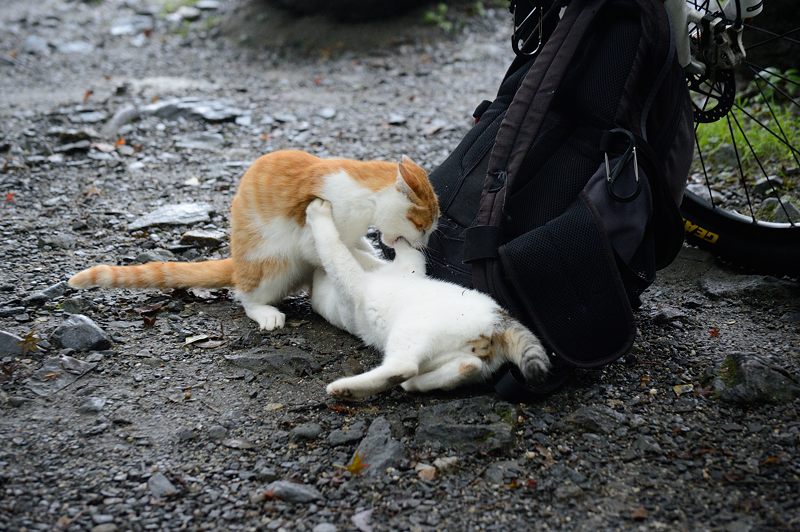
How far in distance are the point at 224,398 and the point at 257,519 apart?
72 cm

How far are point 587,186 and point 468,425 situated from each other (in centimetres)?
99

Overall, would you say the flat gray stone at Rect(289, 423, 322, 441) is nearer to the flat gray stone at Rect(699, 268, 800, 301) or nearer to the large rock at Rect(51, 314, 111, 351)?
the large rock at Rect(51, 314, 111, 351)

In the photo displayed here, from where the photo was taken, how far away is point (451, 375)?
2742 millimetres

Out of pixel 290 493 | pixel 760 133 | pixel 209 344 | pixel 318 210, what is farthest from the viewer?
pixel 760 133

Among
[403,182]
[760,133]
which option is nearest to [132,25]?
[403,182]

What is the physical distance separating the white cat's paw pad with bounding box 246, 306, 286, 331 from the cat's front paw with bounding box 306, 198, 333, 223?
464 mm

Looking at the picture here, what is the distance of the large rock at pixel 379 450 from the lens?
7.98 ft

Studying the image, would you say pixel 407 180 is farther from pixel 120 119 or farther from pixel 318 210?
pixel 120 119

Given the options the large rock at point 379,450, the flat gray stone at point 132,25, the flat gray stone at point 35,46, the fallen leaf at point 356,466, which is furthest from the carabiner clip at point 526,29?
the flat gray stone at point 132,25

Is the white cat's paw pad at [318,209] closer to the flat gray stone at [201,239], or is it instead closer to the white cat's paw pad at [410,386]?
the white cat's paw pad at [410,386]

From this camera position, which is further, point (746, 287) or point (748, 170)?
point (748, 170)

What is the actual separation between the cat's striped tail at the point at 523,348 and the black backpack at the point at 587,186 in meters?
0.06

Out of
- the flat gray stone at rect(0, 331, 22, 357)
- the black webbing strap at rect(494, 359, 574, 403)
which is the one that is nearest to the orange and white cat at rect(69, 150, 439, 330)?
the flat gray stone at rect(0, 331, 22, 357)

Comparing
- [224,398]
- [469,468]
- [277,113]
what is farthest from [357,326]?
[277,113]
